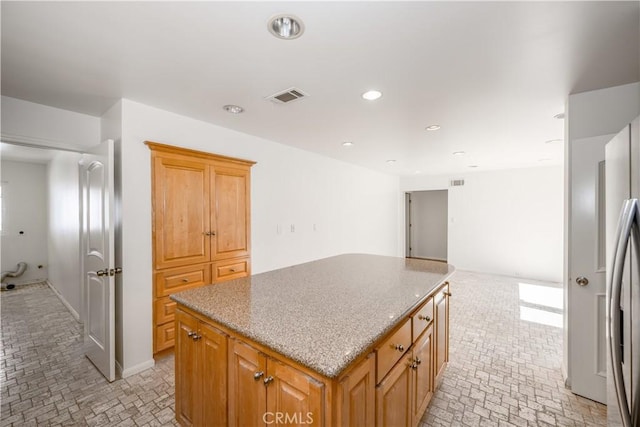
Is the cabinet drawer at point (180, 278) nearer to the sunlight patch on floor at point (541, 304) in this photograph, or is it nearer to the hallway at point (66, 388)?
the hallway at point (66, 388)

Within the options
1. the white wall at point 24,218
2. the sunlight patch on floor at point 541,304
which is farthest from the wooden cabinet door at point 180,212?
the white wall at point 24,218

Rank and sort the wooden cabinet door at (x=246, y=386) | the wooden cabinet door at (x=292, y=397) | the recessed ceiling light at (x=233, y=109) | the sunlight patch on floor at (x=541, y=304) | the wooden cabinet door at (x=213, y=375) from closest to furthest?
1. the wooden cabinet door at (x=292, y=397)
2. the wooden cabinet door at (x=246, y=386)
3. the wooden cabinet door at (x=213, y=375)
4. the recessed ceiling light at (x=233, y=109)
5. the sunlight patch on floor at (x=541, y=304)

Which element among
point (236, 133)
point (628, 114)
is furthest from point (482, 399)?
point (236, 133)

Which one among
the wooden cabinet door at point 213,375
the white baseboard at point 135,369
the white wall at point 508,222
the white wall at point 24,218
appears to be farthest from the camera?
the white wall at point 508,222

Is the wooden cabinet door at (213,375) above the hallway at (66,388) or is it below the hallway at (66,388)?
above

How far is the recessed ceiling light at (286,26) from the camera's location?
1390 millimetres

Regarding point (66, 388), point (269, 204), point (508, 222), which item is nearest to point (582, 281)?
point (269, 204)

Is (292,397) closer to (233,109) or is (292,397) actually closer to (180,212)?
(180,212)

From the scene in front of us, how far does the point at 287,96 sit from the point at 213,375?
6.74ft

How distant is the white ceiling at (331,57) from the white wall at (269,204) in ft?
0.87

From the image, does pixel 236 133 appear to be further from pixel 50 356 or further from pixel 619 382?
pixel 619 382

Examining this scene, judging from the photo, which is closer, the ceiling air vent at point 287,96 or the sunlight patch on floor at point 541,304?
the ceiling air vent at point 287,96

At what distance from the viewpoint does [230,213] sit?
314cm

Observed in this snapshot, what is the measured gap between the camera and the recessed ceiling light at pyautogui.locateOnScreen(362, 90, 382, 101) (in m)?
2.21
